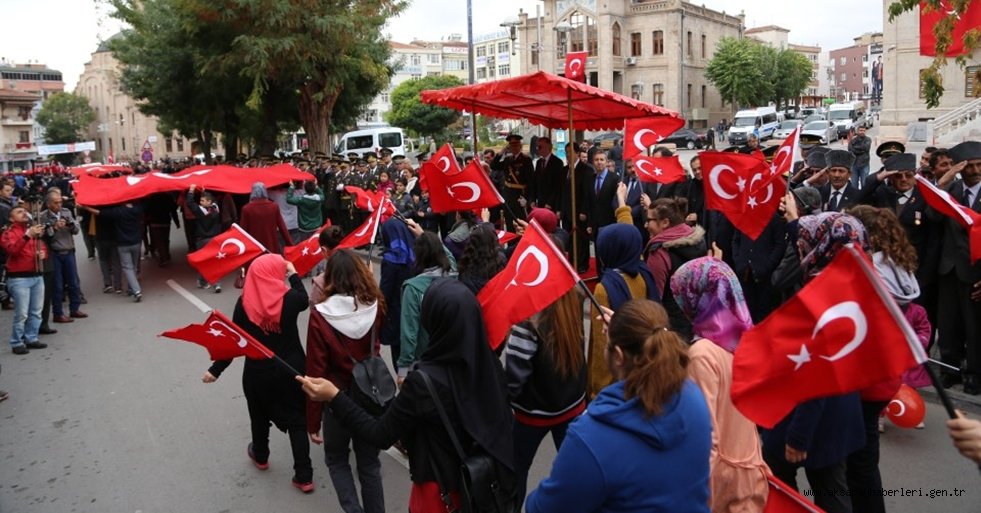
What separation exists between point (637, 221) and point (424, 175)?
12.6 feet

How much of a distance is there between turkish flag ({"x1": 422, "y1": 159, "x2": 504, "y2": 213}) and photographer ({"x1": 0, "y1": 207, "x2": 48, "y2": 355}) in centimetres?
504

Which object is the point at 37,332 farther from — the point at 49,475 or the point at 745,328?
the point at 745,328

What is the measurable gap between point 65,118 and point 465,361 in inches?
4066

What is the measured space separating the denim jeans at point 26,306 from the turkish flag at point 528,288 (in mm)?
7586

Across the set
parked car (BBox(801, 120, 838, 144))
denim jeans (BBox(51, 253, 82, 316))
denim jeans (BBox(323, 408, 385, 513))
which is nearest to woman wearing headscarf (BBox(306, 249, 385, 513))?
denim jeans (BBox(323, 408, 385, 513))

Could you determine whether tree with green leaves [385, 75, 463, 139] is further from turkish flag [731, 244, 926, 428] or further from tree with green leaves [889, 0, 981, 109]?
turkish flag [731, 244, 926, 428]

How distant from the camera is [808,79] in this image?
63.6 metres

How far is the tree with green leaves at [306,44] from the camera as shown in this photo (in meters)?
21.2

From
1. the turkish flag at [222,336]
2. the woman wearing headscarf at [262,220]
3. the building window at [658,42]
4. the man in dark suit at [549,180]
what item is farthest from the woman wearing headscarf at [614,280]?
the building window at [658,42]

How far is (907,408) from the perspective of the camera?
5.60 meters

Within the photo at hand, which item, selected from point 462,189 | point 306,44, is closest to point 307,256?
point 462,189

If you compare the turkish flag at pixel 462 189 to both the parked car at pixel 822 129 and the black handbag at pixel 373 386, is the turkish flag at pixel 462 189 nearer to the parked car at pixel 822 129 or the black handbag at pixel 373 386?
the black handbag at pixel 373 386

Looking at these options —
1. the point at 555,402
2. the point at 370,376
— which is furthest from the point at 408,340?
the point at 555,402

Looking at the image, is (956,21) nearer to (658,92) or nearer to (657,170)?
(657,170)
